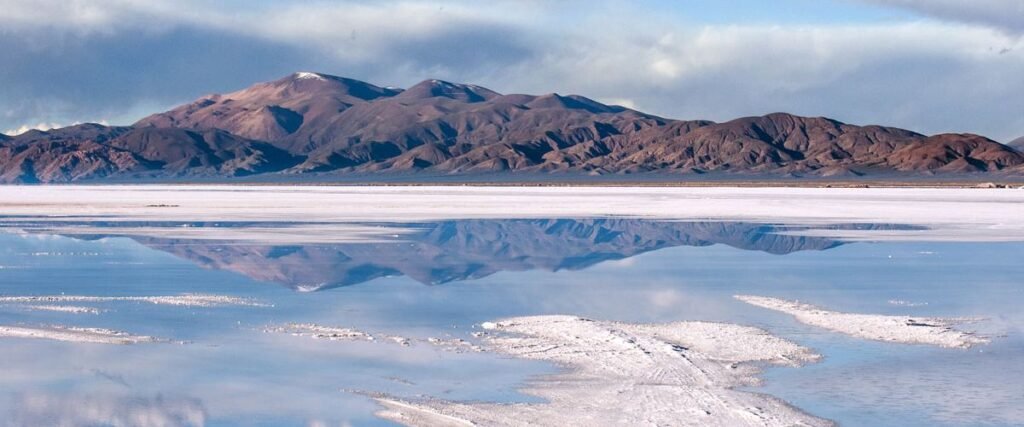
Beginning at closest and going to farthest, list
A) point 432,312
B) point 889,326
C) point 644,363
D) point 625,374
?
point 625,374, point 644,363, point 889,326, point 432,312

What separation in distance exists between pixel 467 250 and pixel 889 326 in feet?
47.9

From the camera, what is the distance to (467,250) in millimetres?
28719

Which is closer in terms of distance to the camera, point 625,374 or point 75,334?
point 625,374

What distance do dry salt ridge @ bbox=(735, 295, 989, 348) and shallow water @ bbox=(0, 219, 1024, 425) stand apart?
330 millimetres

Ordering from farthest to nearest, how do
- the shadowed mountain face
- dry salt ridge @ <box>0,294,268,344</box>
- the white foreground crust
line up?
the shadowed mountain face < dry salt ridge @ <box>0,294,268,344</box> < the white foreground crust

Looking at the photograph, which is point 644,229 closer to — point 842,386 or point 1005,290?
point 1005,290

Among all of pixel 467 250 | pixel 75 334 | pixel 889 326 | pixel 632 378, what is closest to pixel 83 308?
pixel 75 334

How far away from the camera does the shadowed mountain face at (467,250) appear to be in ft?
74.7

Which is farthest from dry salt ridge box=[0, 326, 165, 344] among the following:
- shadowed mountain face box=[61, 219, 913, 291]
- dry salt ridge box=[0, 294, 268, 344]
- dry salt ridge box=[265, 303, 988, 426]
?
shadowed mountain face box=[61, 219, 913, 291]

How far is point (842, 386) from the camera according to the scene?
1164 centimetres

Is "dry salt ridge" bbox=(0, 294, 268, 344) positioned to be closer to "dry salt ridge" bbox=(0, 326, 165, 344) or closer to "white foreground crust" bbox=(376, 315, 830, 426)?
"dry salt ridge" bbox=(0, 326, 165, 344)

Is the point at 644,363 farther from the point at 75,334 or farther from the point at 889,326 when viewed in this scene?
the point at 75,334

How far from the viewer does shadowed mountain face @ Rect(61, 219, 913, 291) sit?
22.8 meters

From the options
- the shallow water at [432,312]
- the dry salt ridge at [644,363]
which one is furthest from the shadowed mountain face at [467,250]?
the dry salt ridge at [644,363]
